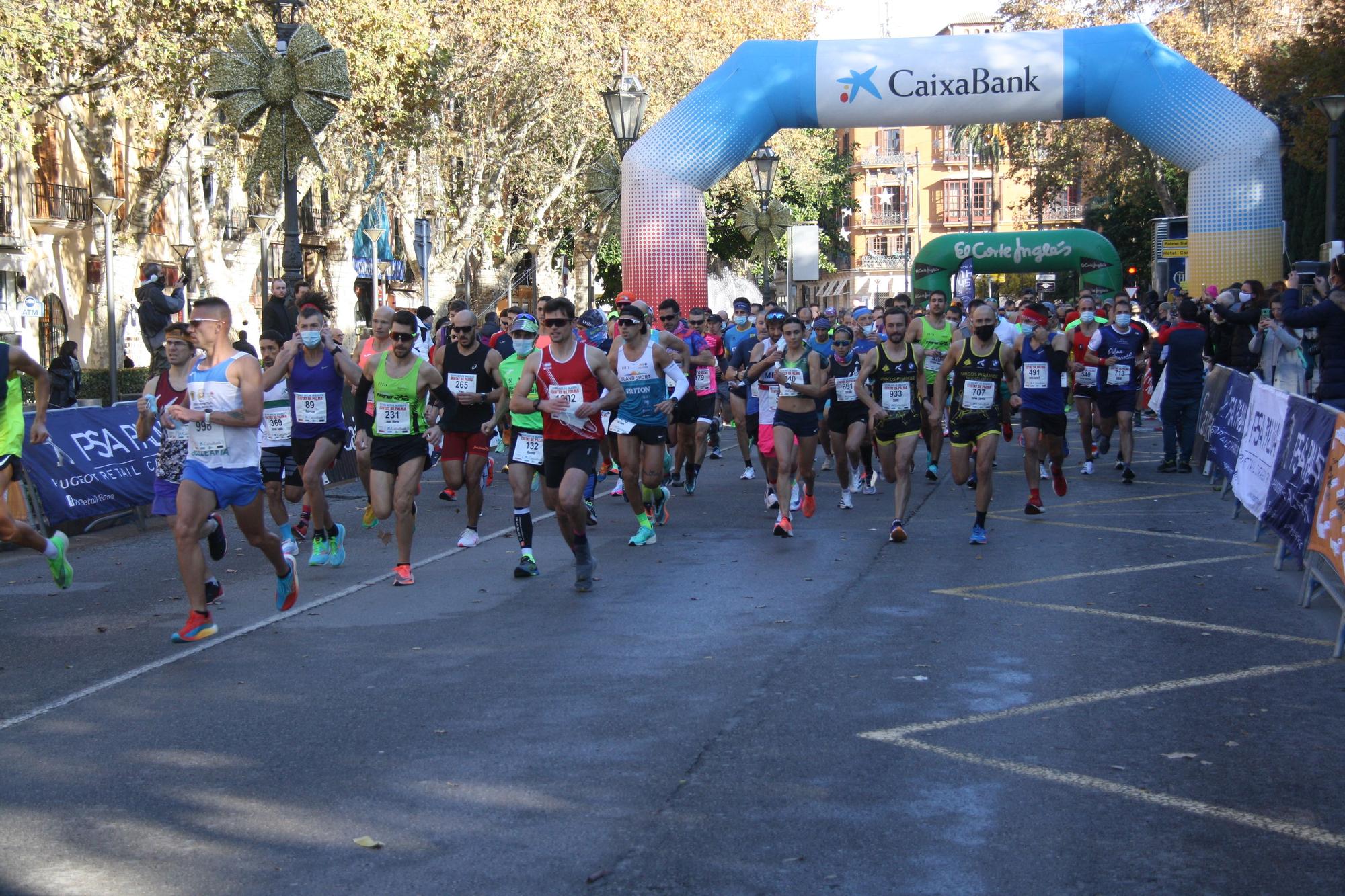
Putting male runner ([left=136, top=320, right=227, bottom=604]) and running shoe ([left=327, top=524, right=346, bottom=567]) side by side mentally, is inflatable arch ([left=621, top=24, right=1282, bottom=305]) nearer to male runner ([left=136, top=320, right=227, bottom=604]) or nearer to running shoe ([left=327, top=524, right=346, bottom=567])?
running shoe ([left=327, top=524, right=346, bottom=567])

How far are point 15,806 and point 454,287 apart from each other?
3424 cm

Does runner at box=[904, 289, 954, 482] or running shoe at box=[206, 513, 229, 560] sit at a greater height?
runner at box=[904, 289, 954, 482]

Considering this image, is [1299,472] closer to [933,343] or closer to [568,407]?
[568,407]

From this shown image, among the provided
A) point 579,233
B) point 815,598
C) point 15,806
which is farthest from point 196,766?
point 579,233

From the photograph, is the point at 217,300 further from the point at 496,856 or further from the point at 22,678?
the point at 496,856

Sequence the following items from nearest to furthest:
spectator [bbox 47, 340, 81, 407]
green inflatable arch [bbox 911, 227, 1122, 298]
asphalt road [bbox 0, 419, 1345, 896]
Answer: asphalt road [bbox 0, 419, 1345, 896] → spectator [bbox 47, 340, 81, 407] → green inflatable arch [bbox 911, 227, 1122, 298]

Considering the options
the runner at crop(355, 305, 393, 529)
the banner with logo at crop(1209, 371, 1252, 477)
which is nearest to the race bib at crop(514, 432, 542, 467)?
the runner at crop(355, 305, 393, 529)

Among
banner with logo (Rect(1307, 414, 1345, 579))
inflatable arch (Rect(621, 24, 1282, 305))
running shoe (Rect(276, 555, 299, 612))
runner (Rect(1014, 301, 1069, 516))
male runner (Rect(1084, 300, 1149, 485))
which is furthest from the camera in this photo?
inflatable arch (Rect(621, 24, 1282, 305))

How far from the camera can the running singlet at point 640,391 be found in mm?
11820

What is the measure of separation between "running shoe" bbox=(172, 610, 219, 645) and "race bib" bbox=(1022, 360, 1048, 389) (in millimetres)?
8187

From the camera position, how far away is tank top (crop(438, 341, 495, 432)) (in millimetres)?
11578

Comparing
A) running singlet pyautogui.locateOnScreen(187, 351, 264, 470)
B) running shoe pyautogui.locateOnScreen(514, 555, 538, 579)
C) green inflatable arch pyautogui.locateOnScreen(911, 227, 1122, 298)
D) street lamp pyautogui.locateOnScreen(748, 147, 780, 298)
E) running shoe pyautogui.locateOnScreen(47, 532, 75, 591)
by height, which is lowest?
running shoe pyautogui.locateOnScreen(514, 555, 538, 579)

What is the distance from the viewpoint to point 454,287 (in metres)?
38.9

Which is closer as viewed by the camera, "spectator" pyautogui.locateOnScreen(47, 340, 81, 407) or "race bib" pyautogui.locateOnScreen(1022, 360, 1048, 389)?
"race bib" pyautogui.locateOnScreen(1022, 360, 1048, 389)
